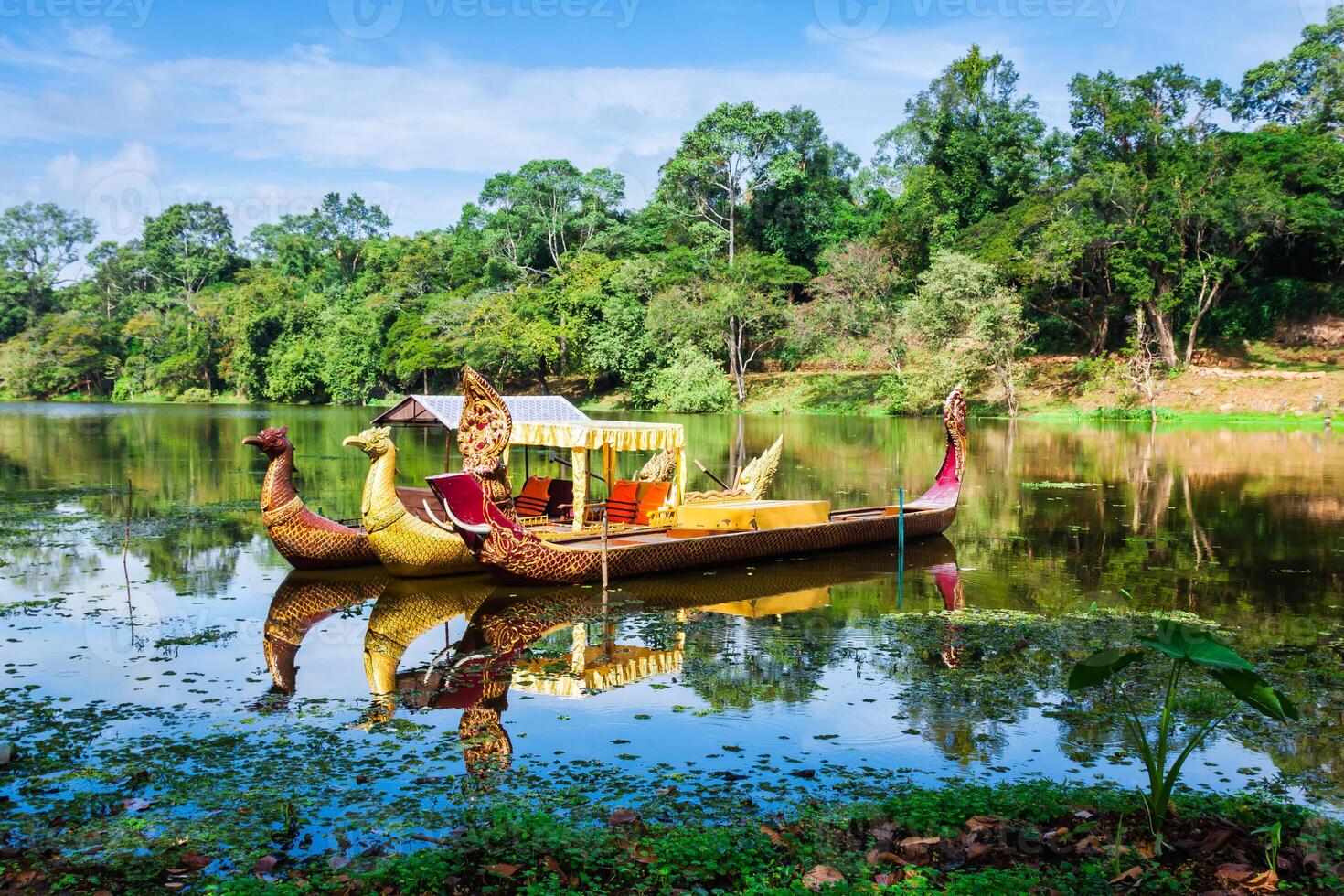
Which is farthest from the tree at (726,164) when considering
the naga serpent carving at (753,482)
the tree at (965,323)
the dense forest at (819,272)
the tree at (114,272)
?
the tree at (114,272)

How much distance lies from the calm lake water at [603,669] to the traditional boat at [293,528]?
39cm

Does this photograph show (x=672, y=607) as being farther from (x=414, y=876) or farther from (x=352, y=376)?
(x=352, y=376)

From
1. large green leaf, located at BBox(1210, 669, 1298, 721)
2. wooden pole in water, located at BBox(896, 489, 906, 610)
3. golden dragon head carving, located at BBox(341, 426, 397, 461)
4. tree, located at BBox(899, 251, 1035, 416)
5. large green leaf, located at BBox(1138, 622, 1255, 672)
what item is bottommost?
wooden pole in water, located at BBox(896, 489, 906, 610)

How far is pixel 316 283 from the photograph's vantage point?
84875 mm

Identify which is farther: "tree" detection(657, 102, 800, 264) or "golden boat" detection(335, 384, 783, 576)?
"tree" detection(657, 102, 800, 264)

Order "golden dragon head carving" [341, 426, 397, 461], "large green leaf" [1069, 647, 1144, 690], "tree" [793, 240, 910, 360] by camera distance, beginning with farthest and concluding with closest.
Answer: "tree" [793, 240, 910, 360]
"golden dragon head carving" [341, 426, 397, 461]
"large green leaf" [1069, 647, 1144, 690]

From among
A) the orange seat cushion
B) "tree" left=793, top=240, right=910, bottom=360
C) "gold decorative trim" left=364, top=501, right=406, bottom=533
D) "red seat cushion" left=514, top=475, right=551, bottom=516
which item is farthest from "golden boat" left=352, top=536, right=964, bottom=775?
"tree" left=793, top=240, right=910, bottom=360

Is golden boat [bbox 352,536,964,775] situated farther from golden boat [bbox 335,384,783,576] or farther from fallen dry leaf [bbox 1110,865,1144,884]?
fallen dry leaf [bbox 1110,865,1144,884]

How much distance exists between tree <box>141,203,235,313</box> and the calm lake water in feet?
254

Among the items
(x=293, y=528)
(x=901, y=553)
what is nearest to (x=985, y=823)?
(x=901, y=553)

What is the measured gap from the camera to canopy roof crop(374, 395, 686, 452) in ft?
46.5

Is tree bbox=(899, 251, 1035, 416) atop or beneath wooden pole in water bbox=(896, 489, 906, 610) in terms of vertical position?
atop

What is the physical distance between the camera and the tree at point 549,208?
217 ft

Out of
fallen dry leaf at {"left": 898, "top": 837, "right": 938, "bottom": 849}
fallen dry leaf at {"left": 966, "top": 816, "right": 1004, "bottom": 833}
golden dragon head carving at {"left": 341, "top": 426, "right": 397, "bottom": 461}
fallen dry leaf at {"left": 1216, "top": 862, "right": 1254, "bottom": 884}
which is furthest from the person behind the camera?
golden dragon head carving at {"left": 341, "top": 426, "right": 397, "bottom": 461}
